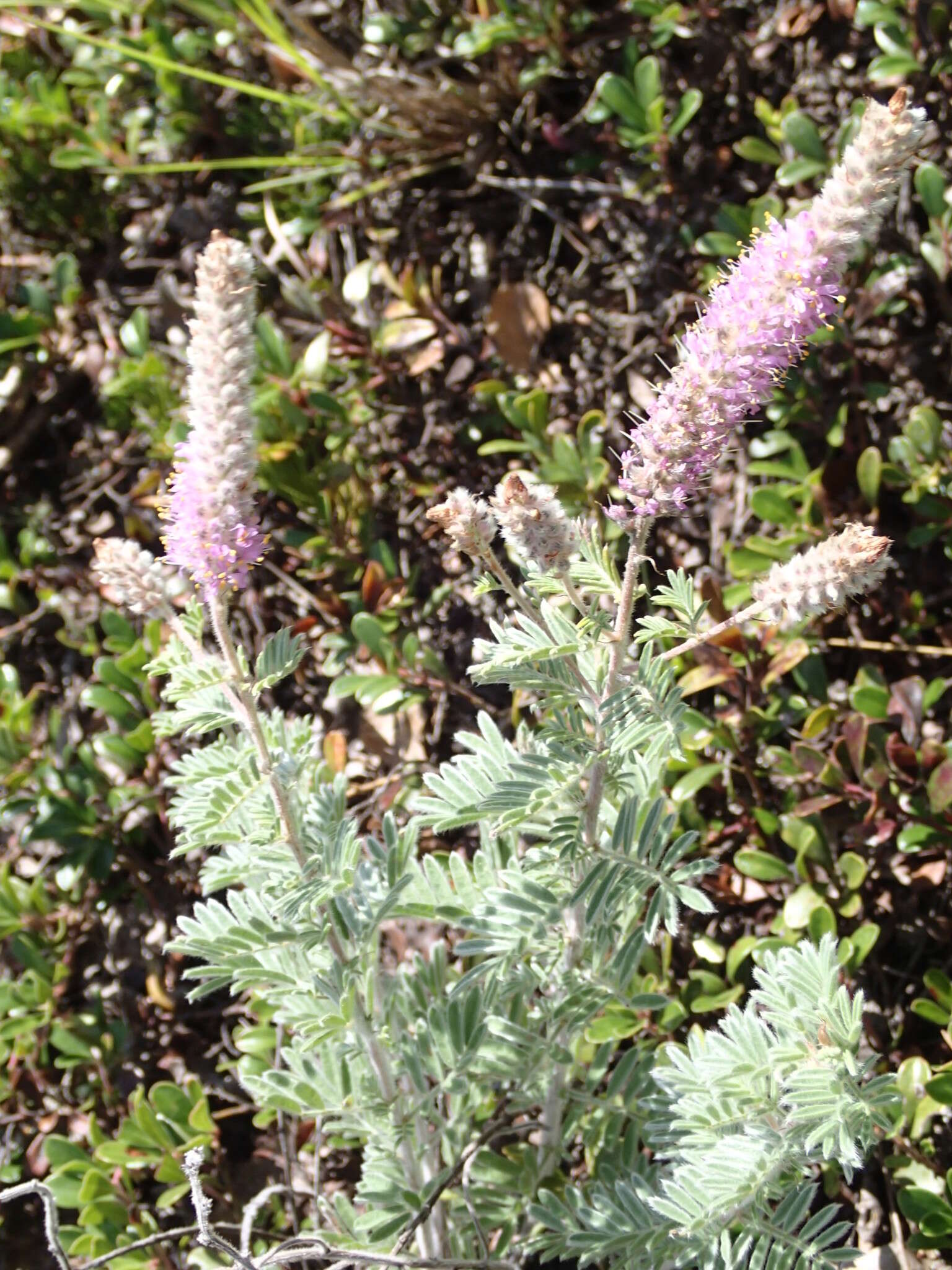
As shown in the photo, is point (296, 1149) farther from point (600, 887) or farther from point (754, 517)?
point (754, 517)

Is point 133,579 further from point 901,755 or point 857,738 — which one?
point 901,755

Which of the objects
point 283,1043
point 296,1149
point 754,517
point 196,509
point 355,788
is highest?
point 196,509

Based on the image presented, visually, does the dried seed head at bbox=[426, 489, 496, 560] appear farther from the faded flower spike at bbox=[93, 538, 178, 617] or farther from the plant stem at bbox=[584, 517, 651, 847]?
the faded flower spike at bbox=[93, 538, 178, 617]

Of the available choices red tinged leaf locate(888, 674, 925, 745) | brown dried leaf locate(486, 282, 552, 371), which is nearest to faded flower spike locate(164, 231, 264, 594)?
red tinged leaf locate(888, 674, 925, 745)

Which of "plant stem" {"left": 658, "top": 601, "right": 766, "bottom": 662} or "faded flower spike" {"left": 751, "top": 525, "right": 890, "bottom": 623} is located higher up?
"faded flower spike" {"left": 751, "top": 525, "right": 890, "bottom": 623}

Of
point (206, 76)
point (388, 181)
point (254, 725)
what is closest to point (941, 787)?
point (254, 725)

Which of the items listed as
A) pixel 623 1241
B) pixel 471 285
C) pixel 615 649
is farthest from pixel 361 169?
pixel 623 1241
